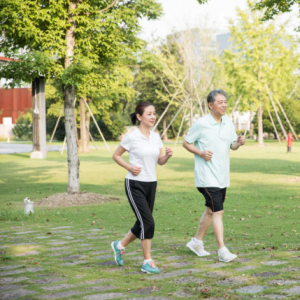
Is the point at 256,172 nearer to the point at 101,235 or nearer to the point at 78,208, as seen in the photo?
the point at 78,208

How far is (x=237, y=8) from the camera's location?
2077 inches

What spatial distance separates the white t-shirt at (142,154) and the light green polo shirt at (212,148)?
2.44 feet

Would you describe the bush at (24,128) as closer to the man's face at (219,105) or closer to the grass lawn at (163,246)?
the grass lawn at (163,246)

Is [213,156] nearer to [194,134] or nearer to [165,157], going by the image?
[194,134]

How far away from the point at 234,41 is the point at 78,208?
44650 millimetres

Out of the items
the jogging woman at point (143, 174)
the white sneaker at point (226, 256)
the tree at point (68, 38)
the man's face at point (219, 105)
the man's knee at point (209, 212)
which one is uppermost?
the tree at point (68, 38)

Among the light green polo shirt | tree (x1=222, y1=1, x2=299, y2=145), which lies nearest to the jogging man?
the light green polo shirt

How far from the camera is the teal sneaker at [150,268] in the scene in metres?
5.62

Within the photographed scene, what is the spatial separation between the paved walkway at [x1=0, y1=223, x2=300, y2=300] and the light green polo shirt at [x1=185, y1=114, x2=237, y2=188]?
931 millimetres

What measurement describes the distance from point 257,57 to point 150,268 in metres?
48.4

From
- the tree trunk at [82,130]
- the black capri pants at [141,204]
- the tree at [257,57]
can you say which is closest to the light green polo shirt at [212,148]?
the black capri pants at [141,204]

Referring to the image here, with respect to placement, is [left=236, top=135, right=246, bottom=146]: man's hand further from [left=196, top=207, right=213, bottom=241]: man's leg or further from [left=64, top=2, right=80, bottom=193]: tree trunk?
[left=64, top=2, right=80, bottom=193]: tree trunk

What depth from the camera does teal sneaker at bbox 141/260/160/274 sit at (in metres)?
5.62

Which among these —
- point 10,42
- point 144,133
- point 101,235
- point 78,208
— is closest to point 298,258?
point 144,133
